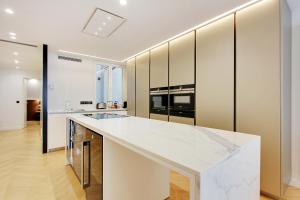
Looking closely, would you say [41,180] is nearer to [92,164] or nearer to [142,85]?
[92,164]

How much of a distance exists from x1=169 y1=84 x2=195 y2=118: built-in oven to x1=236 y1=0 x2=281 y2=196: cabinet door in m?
0.78

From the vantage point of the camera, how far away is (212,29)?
2453mm

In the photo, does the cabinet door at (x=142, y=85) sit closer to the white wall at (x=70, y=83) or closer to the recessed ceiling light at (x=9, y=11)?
the white wall at (x=70, y=83)

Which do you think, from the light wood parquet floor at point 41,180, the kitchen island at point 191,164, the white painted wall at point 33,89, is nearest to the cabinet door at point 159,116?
the light wood parquet floor at point 41,180

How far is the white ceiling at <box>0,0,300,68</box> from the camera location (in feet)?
6.52

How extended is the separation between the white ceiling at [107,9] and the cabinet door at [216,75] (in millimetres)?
247

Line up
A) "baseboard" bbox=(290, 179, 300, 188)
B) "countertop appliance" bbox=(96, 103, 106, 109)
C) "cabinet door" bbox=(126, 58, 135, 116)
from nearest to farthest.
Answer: "baseboard" bbox=(290, 179, 300, 188), "cabinet door" bbox=(126, 58, 135, 116), "countertop appliance" bbox=(96, 103, 106, 109)

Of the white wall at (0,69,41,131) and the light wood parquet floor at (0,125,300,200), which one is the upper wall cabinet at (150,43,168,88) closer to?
the light wood parquet floor at (0,125,300,200)

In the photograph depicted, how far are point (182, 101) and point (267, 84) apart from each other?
1348 mm

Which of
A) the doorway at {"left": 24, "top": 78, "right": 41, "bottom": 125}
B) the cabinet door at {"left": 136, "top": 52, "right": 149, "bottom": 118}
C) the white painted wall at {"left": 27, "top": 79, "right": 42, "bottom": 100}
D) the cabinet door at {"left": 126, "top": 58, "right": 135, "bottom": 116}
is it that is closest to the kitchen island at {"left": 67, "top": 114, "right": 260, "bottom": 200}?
the cabinet door at {"left": 136, "top": 52, "right": 149, "bottom": 118}

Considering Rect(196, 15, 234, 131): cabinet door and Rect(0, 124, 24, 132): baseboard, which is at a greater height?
Rect(196, 15, 234, 131): cabinet door

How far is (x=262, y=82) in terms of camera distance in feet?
6.24

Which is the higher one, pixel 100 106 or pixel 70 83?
pixel 70 83

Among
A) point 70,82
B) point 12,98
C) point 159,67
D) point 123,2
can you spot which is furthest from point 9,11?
point 12,98
